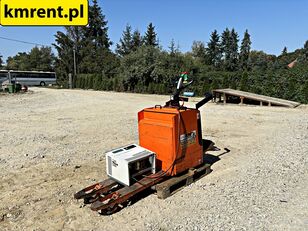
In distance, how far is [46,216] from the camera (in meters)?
2.87

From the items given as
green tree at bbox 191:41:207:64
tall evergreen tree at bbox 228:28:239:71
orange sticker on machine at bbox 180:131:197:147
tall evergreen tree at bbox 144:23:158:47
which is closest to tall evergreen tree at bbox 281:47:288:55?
tall evergreen tree at bbox 228:28:239:71

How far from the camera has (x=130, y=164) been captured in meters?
3.16

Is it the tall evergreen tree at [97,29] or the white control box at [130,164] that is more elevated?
the tall evergreen tree at [97,29]

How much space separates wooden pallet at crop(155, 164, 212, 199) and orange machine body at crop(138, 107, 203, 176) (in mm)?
96

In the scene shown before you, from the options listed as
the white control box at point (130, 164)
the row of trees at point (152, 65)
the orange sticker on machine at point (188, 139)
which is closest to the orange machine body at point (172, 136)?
the orange sticker on machine at point (188, 139)

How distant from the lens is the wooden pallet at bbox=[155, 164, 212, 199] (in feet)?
10.6

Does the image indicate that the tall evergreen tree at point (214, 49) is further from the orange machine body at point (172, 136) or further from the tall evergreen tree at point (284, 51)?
the orange machine body at point (172, 136)

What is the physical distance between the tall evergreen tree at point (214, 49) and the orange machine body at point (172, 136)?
146ft

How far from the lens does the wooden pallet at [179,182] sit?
3.22m

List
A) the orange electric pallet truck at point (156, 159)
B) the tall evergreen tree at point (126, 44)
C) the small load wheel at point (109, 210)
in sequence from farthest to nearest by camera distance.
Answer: the tall evergreen tree at point (126, 44), the orange electric pallet truck at point (156, 159), the small load wheel at point (109, 210)

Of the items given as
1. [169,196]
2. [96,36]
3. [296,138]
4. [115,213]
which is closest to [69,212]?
[115,213]

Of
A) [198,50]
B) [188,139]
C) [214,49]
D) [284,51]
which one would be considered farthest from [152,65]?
[284,51]

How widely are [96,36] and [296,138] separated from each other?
4473 cm

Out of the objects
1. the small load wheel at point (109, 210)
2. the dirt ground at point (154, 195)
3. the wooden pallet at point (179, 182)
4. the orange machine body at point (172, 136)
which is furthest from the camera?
the orange machine body at point (172, 136)
